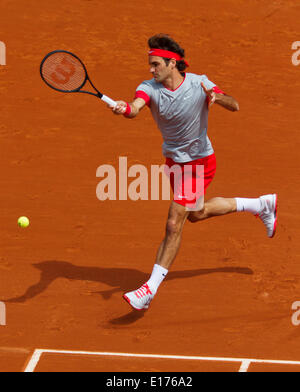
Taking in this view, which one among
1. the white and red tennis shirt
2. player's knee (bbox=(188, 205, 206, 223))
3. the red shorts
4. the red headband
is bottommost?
player's knee (bbox=(188, 205, 206, 223))

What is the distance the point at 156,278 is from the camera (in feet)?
29.2

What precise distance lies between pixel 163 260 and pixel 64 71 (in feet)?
6.77

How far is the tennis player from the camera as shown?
348 inches

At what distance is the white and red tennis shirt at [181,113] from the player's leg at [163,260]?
0.53 m

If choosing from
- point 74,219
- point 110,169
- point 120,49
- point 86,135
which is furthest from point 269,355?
point 120,49

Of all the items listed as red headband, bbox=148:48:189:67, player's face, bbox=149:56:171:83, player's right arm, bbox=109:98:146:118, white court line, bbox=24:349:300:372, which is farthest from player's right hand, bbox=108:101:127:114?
white court line, bbox=24:349:300:372

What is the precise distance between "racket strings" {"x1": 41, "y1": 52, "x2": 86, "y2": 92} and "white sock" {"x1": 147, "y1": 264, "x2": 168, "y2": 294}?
190 centimetres

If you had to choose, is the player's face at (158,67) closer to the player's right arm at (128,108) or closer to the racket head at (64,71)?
the player's right arm at (128,108)

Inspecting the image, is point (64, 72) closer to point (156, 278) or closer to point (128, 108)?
point (128, 108)

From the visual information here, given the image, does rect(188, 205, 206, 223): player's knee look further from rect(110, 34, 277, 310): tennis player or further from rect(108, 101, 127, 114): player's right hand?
rect(108, 101, 127, 114): player's right hand

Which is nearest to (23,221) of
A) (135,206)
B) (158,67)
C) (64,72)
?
(135,206)

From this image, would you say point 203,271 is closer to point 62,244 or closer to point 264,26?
point 62,244

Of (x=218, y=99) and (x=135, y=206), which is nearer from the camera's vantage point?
(x=218, y=99)

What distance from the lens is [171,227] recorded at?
29.5 ft
